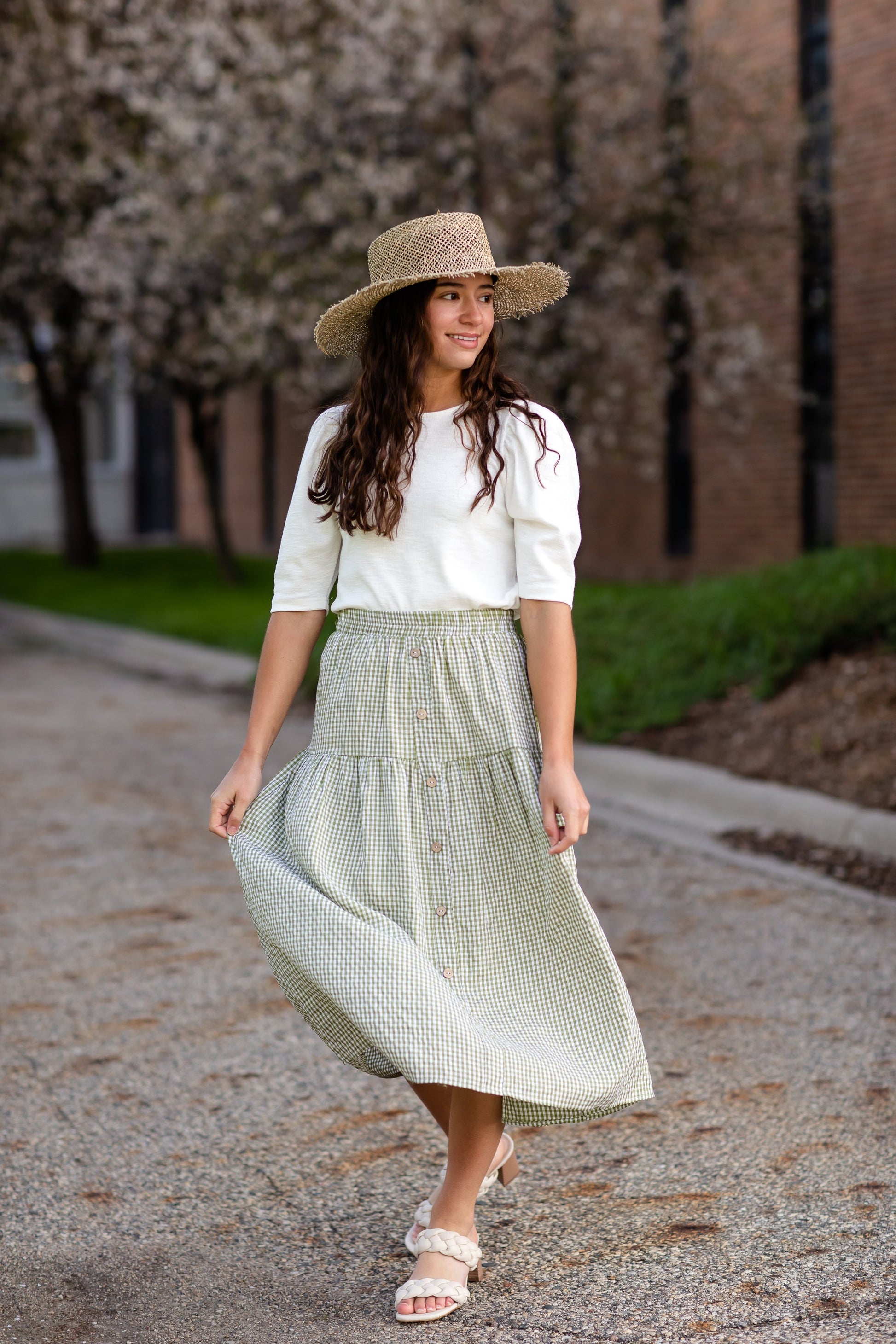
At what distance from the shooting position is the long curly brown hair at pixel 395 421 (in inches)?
112

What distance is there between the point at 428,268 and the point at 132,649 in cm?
1203

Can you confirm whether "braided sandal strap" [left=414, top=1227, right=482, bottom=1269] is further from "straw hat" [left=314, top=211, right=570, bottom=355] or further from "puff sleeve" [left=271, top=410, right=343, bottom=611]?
"straw hat" [left=314, top=211, right=570, bottom=355]

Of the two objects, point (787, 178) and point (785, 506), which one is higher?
point (787, 178)

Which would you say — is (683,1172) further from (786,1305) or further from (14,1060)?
(14,1060)

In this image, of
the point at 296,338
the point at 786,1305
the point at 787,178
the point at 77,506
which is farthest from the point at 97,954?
the point at 77,506

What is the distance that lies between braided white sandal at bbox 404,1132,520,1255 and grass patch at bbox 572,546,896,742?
5.08 metres

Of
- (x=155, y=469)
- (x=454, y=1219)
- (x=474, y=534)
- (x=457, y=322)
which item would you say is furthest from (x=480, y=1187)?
(x=155, y=469)

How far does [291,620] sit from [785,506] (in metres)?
12.8

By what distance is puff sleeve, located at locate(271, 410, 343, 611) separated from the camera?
3.00 metres

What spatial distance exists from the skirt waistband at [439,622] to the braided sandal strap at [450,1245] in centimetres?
109

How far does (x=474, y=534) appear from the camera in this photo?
9.43 ft

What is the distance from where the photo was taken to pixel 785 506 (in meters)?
15.2

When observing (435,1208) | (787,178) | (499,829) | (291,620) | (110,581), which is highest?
(787,178)

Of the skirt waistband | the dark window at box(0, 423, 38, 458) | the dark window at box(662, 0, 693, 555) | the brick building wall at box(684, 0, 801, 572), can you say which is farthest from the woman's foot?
the dark window at box(0, 423, 38, 458)
